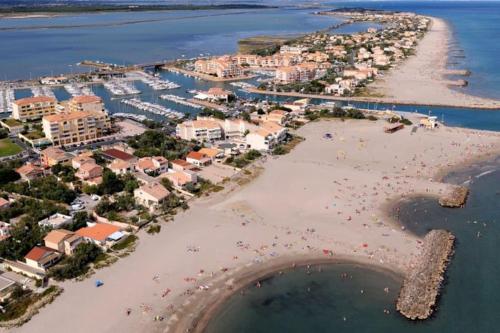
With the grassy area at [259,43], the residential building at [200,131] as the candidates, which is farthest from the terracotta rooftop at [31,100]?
the grassy area at [259,43]

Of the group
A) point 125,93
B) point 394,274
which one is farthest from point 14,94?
point 394,274

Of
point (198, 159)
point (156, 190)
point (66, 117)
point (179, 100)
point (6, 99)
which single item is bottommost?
point (179, 100)

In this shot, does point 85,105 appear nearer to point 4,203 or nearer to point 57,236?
point 4,203

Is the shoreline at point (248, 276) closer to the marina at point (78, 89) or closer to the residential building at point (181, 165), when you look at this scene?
the residential building at point (181, 165)

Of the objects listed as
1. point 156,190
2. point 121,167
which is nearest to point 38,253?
point 156,190

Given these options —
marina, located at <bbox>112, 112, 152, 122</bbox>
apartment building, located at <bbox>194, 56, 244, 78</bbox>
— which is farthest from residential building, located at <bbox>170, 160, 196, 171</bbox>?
apartment building, located at <bbox>194, 56, 244, 78</bbox>

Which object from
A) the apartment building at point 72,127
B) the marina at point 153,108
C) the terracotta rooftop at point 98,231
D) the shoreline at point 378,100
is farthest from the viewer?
the shoreline at point 378,100
